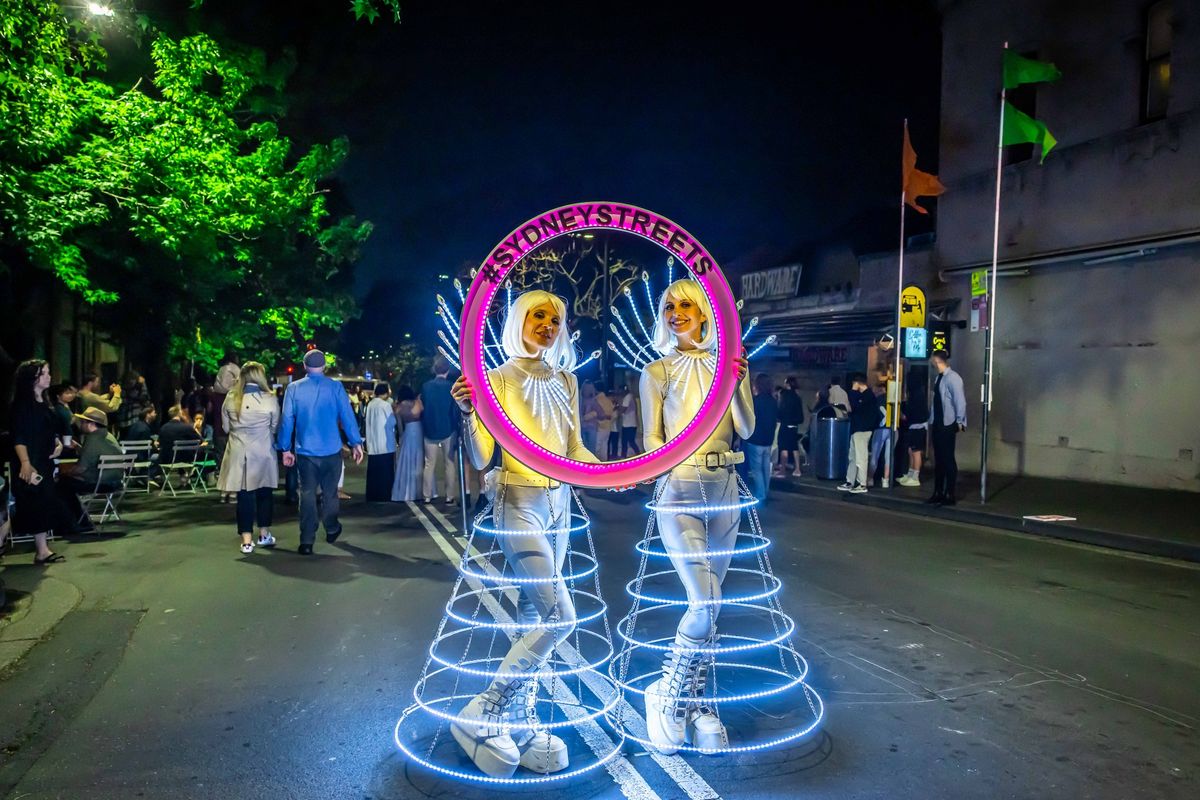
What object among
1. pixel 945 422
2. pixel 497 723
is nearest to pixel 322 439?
pixel 497 723

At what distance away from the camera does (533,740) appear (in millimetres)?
4395

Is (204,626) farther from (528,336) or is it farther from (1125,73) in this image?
(1125,73)

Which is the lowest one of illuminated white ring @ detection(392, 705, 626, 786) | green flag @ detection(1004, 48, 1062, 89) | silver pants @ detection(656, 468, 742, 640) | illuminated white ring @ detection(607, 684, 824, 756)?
illuminated white ring @ detection(392, 705, 626, 786)

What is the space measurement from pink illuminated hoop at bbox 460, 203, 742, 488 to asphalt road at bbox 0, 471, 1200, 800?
1402 mm

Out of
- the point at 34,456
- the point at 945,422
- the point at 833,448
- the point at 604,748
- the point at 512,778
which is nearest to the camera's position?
the point at 512,778

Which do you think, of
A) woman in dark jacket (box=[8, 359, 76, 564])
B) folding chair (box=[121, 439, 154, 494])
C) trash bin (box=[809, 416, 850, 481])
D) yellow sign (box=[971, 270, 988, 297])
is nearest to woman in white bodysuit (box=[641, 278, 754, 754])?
woman in dark jacket (box=[8, 359, 76, 564])

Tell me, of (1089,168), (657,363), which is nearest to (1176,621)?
(657,363)

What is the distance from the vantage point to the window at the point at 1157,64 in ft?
50.1

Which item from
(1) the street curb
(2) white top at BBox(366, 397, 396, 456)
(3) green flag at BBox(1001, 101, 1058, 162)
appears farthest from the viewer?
(3) green flag at BBox(1001, 101, 1058, 162)

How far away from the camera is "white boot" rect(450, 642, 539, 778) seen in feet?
14.1

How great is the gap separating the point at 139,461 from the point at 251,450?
693 centimetres

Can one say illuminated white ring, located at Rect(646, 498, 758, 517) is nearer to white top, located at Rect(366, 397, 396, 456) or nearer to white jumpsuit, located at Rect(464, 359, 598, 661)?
white jumpsuit, located at Rect(464, 359, 598, 661)

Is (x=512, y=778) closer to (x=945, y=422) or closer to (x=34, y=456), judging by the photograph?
(x=34, y=456)

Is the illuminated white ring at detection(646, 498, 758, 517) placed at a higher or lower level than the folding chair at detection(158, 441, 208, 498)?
higher
